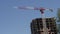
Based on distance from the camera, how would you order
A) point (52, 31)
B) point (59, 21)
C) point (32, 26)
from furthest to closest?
1. point (32, 26)
2. point (52, 31)
3. point (59, 21)

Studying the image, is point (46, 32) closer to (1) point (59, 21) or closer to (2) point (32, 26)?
(2) point (32, 26)

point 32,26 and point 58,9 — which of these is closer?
point 58,9

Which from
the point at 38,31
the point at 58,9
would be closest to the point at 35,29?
the point at 38,31

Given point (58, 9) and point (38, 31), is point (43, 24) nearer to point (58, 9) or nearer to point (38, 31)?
point (38, 31)

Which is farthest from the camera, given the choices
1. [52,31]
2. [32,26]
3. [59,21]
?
[32,26]

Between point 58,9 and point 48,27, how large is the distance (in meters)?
42.6

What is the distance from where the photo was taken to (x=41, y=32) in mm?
130125

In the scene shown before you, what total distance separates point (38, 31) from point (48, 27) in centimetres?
598

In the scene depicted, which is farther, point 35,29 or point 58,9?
point 35,29

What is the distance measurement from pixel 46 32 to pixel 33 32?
1009 cm

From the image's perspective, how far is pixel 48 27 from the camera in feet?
432

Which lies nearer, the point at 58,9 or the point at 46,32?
the point at 58,9

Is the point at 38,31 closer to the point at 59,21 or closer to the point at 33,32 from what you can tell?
the point at 33,32

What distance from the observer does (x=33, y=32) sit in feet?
449
